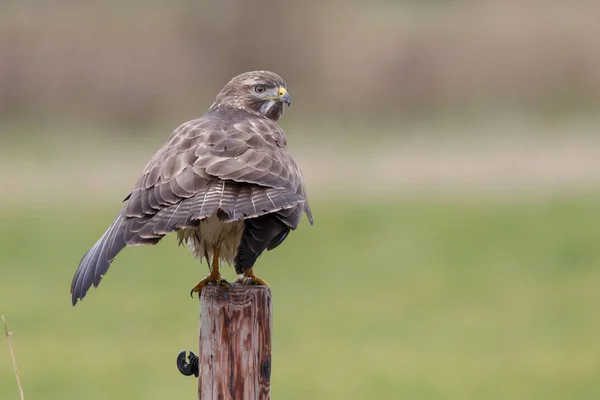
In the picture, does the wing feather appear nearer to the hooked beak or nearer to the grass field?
the hooked beak

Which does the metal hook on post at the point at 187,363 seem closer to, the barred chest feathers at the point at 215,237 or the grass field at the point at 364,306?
the barred chest feathers at the point at 215,237

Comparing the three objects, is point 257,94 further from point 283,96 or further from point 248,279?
point 248,279

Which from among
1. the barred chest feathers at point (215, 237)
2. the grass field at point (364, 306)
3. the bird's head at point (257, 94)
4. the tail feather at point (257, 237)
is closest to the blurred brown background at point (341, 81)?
the grass field at point (364, 306)

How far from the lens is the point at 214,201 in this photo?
514 cm

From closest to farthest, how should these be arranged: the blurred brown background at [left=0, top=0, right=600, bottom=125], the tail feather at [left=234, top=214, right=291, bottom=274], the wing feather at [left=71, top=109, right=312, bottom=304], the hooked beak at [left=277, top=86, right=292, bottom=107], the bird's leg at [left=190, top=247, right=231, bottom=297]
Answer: the wing feather at [left=71, top=109, right=312, bottom=304] → the tail feather at [left=234, top=214, right=291, bottom=274] → the bird's leg at [left=190, top=247, right=231, bottom=297] → the hooked beak at [left=277, top=86, right=292, bottom=107] → the blurred brown background at [left=0, top=0, right=600, bottom=125]

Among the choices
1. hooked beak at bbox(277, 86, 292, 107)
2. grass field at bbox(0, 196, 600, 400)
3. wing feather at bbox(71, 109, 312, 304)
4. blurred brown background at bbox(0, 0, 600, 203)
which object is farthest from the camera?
blurred brown background at bbox(0, 0, 600, 203)

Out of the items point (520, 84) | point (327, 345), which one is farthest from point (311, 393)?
point (520, 84)

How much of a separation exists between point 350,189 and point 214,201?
64.5ft

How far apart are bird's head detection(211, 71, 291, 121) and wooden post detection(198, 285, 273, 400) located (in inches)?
89.3

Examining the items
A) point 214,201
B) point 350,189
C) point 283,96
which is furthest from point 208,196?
point 350,189

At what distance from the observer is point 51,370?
553 inches

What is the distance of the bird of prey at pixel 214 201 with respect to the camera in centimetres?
507

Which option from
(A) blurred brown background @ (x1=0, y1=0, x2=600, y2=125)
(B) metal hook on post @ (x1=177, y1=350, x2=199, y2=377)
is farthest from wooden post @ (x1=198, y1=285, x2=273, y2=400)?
(A) blurred brown background @ (x1=0, y1=0, x2=600, y2=125)

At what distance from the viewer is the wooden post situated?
4691 mm
